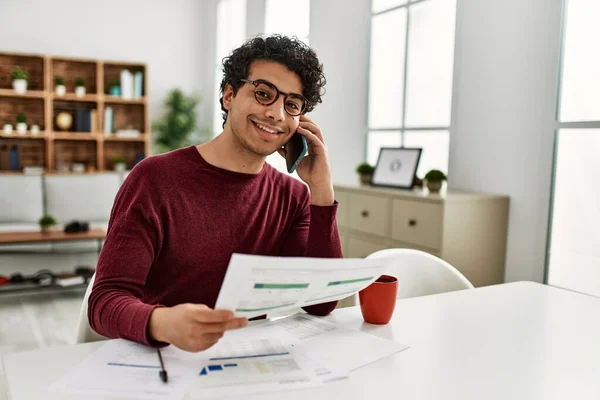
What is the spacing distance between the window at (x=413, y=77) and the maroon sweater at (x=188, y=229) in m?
2.01

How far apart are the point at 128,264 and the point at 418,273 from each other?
97cm

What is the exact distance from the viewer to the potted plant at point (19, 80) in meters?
5.55

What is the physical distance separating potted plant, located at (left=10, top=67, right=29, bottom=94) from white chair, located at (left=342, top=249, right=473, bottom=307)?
5056 millimetres

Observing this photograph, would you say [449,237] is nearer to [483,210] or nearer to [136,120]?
[483,210]

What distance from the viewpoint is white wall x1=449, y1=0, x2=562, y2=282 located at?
8.49ft

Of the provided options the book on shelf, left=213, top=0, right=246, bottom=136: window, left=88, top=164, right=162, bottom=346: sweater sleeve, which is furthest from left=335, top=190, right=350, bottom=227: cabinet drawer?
the book on shelf

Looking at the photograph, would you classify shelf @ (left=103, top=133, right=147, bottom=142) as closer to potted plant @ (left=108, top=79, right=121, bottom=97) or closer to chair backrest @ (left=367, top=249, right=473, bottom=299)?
potted plant @ (left=108, top=79, right=121, bottom=97)

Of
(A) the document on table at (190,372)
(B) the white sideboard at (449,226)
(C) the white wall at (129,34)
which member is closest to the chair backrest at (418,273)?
(A) the document on table at (190,372)

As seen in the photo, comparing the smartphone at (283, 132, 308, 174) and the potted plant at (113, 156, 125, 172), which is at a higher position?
the smartphone at (283, 132, 308, 174)

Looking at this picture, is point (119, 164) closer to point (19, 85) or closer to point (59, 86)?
point (59, 86)

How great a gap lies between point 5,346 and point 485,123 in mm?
2848

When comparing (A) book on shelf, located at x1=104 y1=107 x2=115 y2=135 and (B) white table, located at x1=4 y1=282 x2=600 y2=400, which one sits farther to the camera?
(A) book on shelf, located at x1=104 y1=107 x2=115 y2=135

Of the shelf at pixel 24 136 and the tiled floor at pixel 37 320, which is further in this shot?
the shelf at pixel 24 136

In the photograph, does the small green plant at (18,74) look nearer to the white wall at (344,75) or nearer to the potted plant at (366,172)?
the white wall at (344,75)
